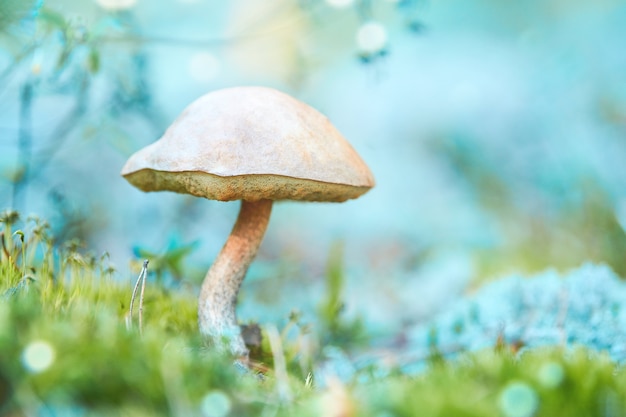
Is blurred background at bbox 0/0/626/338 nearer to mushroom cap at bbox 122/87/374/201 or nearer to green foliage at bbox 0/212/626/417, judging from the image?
mushroom cap at bbox 122/87/374/201

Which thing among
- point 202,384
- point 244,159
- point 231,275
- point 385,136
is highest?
point 385,136

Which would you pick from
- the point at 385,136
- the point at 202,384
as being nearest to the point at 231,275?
the point at 202,384

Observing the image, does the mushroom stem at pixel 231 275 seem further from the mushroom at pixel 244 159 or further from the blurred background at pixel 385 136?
the blurred background at pixel 385 136

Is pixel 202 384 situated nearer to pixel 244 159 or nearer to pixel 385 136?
pixel 244 159

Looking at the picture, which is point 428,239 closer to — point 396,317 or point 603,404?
point 396,317

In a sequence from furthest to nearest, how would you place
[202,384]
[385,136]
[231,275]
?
[385,136] → [231,275] → [202,384]

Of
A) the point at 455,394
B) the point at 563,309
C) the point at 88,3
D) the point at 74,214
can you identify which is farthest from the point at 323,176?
the point at 88,3

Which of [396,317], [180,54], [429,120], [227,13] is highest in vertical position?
[227,13]
